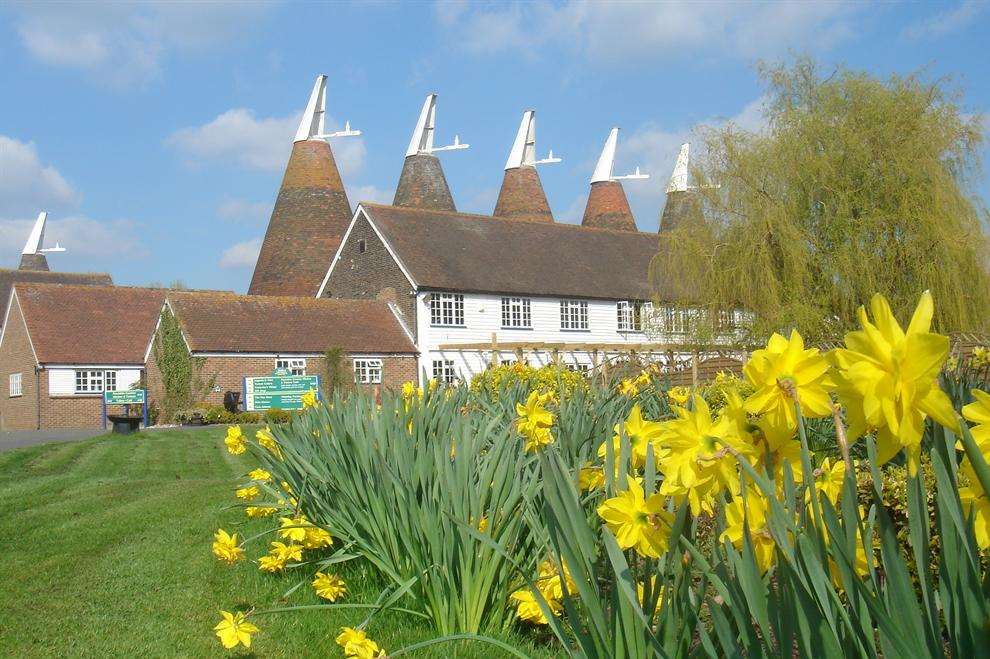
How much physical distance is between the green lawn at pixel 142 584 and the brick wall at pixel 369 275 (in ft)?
82.3

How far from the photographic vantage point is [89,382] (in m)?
36.6

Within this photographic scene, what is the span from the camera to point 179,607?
558cm

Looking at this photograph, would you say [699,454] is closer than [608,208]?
Yes

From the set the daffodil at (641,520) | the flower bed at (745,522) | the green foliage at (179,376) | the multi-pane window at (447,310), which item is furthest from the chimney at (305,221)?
the daffodil at (641,520)

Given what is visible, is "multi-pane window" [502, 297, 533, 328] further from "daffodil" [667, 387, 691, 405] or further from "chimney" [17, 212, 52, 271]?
"chimney" [17, 212, 52, 271]

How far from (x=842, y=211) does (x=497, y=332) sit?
706 inches

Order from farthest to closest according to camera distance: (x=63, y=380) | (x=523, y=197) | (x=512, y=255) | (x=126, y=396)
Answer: (x=523, y=197), (x=512, y=255), (x=63, y=380), (x=126, y=396)

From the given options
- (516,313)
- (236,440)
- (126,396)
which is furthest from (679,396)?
(516,313)

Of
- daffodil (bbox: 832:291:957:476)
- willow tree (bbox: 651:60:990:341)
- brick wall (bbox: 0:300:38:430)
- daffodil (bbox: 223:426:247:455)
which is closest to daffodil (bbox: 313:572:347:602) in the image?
daffodil (bbox: 223:426:247:455)

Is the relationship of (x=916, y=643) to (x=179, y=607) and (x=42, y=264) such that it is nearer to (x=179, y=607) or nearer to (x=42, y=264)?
(x=179, y=607)

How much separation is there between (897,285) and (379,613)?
1983 cm

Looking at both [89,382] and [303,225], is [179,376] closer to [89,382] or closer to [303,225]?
[89,382]

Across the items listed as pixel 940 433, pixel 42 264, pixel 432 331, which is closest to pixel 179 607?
pixel 940 433

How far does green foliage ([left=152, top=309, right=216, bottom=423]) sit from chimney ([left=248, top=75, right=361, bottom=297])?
9.75 metres
